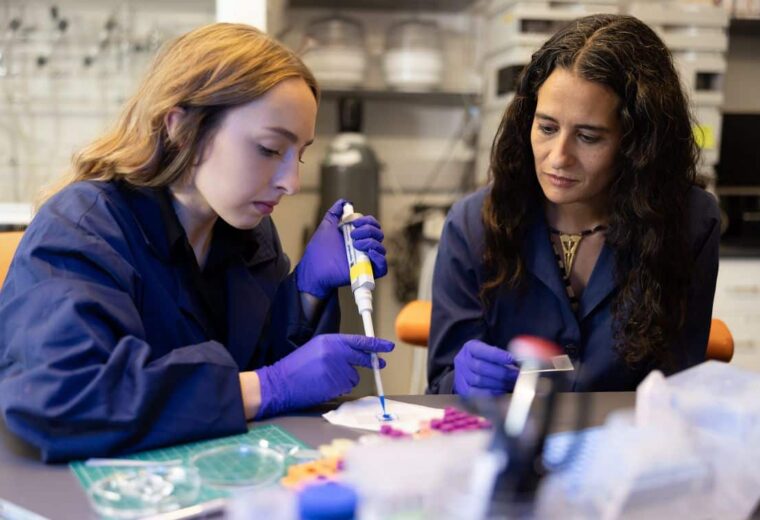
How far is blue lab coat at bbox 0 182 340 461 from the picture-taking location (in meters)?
0.82

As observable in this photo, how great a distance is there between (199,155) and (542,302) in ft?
2.22

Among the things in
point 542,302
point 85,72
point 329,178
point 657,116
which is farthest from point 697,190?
point 85,72

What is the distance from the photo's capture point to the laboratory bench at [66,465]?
705 millimetres

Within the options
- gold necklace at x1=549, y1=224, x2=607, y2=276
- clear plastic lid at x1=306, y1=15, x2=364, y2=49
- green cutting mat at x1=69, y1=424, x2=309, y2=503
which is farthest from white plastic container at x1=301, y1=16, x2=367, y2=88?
green cutting mat at x1=69, y1=424, x2=309, y2=503

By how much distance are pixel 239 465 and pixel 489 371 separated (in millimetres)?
459

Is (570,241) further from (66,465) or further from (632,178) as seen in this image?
(66,465)

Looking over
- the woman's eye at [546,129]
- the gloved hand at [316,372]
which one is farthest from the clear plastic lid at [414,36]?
the gloved hand at [316,372]

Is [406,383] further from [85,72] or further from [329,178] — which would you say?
[85,72]

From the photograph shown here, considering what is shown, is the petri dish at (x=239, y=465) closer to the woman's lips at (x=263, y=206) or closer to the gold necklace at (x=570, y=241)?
the woman's lips at (x=263, y=206)

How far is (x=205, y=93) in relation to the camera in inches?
42.5

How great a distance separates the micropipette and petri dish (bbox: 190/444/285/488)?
0.72 ft

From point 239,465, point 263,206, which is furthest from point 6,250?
point 239,465

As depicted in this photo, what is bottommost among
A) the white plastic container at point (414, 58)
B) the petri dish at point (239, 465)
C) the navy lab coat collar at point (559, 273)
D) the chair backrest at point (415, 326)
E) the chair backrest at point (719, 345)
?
the chair backrest at point (415, 326)

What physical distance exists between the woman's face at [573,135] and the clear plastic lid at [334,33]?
1482mm
